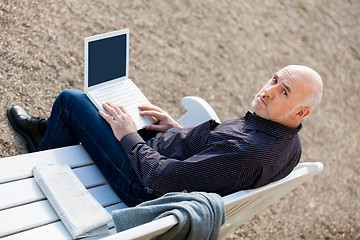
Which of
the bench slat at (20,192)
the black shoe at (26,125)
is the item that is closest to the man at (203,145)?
the bench slat at (20,192)

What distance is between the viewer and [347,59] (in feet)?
20.7

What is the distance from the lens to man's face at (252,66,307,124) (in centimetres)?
241

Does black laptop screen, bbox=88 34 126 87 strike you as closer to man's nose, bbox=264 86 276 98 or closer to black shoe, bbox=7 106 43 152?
black shoe, bbox=7 106 43 152

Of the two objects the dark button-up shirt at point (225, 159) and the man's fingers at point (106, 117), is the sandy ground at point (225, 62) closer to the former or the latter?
the man's fingers at point (106, 117)

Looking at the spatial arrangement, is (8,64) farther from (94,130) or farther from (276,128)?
(276,128)

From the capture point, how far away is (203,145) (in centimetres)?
250

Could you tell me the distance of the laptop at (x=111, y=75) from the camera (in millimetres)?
2785

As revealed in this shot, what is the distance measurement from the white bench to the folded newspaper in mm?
39

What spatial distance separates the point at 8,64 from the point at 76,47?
2.23ft

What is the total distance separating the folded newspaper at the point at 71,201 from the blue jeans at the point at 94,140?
17 cm

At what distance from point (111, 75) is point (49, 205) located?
0.88 meters

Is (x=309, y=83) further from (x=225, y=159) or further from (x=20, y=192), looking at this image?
(x=20, y=192)

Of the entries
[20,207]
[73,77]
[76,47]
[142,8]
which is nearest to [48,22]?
[76,47]

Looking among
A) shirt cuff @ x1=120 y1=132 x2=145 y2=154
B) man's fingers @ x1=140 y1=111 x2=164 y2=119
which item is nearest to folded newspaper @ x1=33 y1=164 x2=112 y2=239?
shirt cuff @ x1=120 y1=132 x2=145 y2=154
